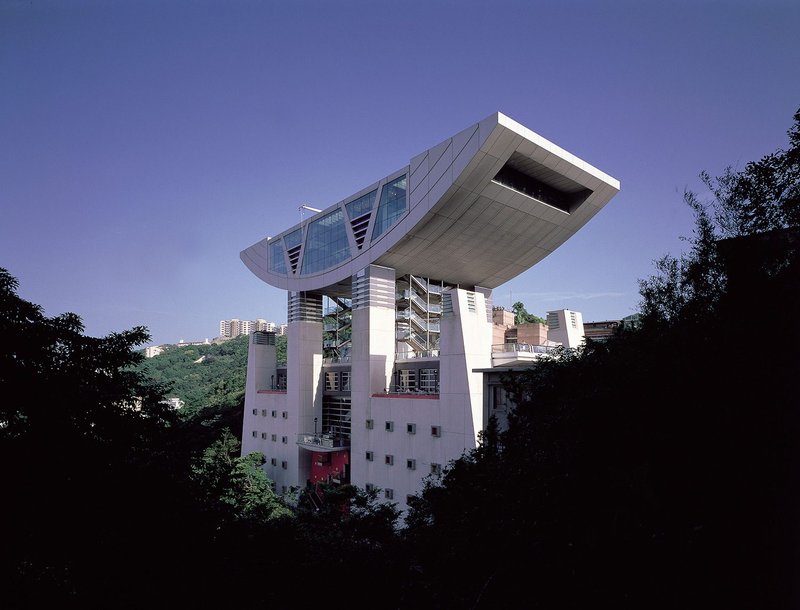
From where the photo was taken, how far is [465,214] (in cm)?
3247

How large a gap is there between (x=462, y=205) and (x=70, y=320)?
24.2m

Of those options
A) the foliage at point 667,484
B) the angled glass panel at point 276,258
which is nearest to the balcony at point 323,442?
the angled glass panel at point 276,258

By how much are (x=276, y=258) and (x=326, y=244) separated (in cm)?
773

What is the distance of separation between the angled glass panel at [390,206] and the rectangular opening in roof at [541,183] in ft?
22.6

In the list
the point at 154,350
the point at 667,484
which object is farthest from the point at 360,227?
the point at 154,350

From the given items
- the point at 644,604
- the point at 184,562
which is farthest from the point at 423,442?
the point at 644,604

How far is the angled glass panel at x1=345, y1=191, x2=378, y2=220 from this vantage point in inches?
1446

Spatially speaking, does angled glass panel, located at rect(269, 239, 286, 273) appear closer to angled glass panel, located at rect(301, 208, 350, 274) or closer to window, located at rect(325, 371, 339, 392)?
angled glass panel, located at rect(301, 208, 350, 274)

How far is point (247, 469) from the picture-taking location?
35.9m

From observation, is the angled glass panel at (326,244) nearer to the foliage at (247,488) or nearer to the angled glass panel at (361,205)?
the angled glass panel at (361,205)

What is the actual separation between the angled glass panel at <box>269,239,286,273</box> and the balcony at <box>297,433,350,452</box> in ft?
51.7

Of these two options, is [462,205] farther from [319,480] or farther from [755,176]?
[319,480]

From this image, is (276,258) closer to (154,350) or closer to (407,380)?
(407,380)

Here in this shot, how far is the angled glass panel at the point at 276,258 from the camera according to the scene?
44656 mm
